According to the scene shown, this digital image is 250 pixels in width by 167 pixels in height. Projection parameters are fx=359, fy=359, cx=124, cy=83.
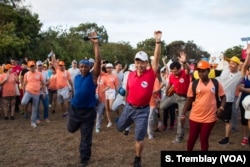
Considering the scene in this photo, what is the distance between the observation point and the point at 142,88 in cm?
600

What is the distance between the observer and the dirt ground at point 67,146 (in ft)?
21.8

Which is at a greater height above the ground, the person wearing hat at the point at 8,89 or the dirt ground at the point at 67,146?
the person wearing hat at the point at 8,89

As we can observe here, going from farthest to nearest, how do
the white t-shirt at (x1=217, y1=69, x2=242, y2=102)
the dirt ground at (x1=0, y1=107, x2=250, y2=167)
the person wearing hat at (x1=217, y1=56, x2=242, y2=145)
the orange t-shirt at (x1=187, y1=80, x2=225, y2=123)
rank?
the white t-shirt at (x1=217, y1=69, x2=242, y2=102), the person wearing hat at (x1=217, y1=56, x2=242, y2=145), the dirt ground at (x1=0, y1=107, x2=250, y2=167), the orange t-shirt at (x1=187, y1=80, x2=225, y2=123)

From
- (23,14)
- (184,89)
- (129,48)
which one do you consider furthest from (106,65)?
(129,48)

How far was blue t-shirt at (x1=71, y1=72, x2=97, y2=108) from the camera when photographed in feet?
20.2

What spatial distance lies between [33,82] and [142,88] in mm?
4910

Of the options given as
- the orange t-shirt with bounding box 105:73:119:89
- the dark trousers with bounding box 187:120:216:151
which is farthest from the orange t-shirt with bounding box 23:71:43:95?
the dark trousers with bounding box 187:120:216:151

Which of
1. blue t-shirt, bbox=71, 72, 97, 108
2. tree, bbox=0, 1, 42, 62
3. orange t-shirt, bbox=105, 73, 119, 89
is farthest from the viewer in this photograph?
tree, bbox=0, 1, 42, 62

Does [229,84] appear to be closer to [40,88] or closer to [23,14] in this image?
[40,88]

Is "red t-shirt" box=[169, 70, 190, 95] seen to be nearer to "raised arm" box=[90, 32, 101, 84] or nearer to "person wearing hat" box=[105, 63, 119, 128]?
"person wearing hat" box=[105, 63, 119, 128]

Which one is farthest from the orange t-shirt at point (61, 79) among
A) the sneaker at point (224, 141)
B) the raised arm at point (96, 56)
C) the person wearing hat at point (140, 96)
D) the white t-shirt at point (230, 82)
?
the person wearing hat at point (140, 96)

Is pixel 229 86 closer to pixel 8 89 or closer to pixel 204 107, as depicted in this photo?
pixel 204 107

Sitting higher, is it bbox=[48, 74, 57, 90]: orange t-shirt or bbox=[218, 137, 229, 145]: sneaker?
bbox=[48, 74, 57, 90]: orange t-shirt

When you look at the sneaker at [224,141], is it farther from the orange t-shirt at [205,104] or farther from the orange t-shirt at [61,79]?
the orange t-shirt at [61,79]
